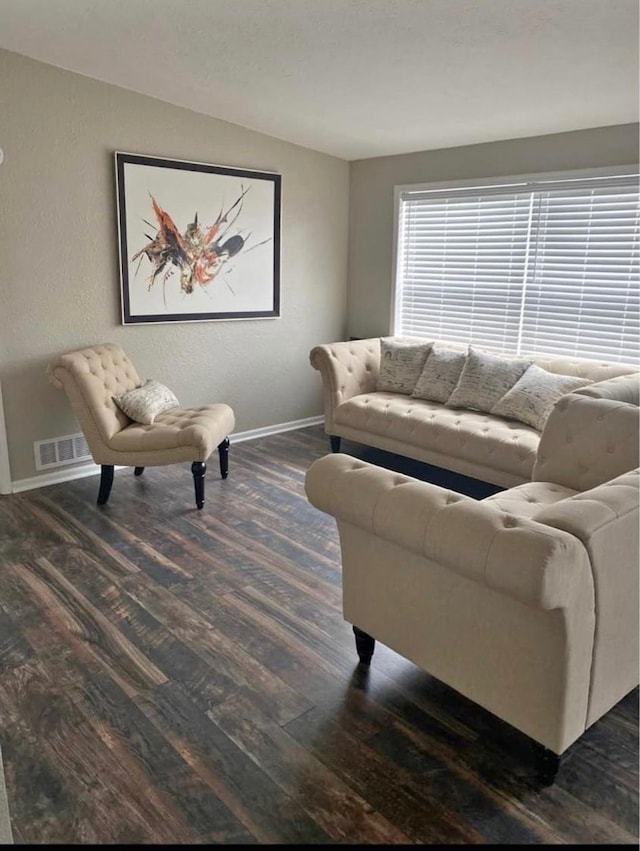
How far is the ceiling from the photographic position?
2805 mm

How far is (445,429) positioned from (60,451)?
2.46m

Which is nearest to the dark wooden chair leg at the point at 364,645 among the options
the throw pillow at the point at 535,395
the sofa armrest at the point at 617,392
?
the sofa armrest at the point at 617,392

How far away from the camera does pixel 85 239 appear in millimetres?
4117

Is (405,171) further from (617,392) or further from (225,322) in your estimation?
(617,392)

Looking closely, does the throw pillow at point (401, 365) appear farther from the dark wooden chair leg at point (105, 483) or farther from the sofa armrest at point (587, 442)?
the dark wooden chair leg at point (105, 483)

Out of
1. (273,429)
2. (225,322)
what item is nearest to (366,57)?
(225,322)

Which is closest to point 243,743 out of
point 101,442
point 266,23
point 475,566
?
point 475,566

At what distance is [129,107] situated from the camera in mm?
4160

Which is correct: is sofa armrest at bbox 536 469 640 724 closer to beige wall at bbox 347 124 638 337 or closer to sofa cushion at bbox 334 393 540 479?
sofa cushion at bbox 334 393 540 479

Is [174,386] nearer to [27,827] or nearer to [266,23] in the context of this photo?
[266,23]

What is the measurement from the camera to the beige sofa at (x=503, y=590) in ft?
5.43

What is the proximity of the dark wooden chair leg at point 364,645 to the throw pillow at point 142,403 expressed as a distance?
2060 millimetres

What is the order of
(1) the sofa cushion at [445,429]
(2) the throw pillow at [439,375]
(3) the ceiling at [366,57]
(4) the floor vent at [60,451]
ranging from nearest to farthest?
(3) the ceiling at [366,57] < (1) the sofa cushion at [445,429] < (4) the floor vent at [60,451] < (2) the throw pillow at [439,375]

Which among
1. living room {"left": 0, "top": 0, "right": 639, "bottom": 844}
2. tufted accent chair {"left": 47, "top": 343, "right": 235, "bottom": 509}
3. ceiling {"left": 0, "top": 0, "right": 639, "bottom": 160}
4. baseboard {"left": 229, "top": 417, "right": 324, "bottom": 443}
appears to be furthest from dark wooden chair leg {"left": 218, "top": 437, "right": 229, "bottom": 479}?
ceiling {"left": 0, "top": 0, "right": 639, "bottom": 160}
